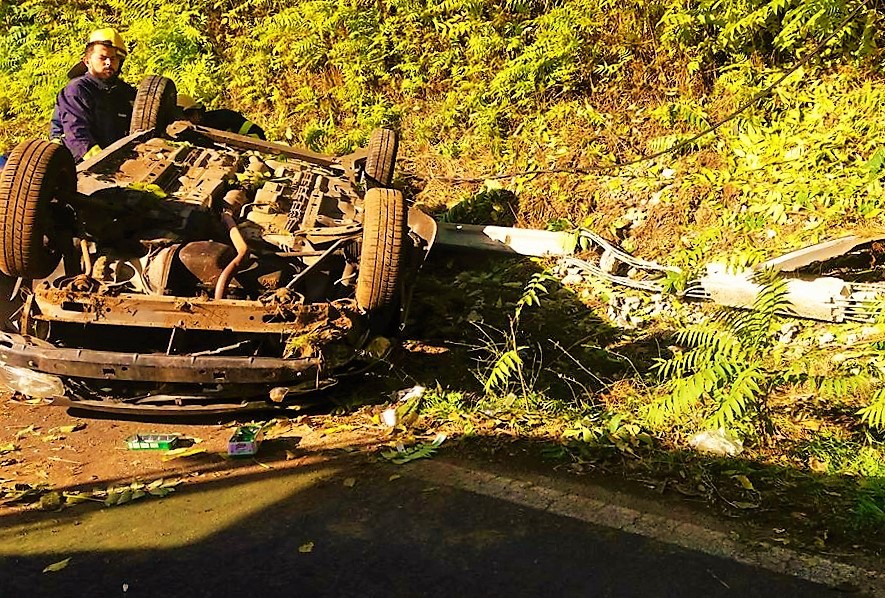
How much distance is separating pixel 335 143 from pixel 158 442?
6.63 meters

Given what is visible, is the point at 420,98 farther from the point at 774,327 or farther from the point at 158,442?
the point at 158,442

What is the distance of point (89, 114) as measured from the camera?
7.39 m

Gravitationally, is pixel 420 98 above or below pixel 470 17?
below

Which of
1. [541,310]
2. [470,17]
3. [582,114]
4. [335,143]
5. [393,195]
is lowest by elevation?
[541,310]

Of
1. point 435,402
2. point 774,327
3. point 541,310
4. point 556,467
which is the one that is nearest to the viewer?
point 556,467

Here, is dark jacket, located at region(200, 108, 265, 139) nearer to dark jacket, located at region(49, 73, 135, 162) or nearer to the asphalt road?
dark jacket, located at region(49, 73, 135, 162)

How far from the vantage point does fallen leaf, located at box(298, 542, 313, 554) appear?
3842 millimetres

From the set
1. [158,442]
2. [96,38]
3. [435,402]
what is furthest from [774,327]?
[96,38]

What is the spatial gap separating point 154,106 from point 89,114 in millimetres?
536

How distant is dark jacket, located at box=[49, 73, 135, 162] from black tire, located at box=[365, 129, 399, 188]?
222cm

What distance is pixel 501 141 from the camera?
32.7ft

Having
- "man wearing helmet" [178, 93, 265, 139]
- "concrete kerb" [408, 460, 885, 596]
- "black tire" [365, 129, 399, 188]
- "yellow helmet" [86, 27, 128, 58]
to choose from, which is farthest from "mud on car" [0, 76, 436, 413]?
"man wearing helmet" [178, 93, 265, 139]

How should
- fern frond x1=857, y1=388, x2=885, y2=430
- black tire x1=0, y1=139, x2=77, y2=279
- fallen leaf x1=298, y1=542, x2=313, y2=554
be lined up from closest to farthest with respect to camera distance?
1. fallen leaf x1=298, y1=542, x2=313, y2=554
2. fern frond x1=857, y1=388, x2=885, y2=430
3. black tire x1=0, y1=139, x2=77, y2=279

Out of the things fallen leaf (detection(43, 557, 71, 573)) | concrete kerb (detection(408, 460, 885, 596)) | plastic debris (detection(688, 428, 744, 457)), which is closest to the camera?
concrete kerb (detection(408, 460, 885, 596))
